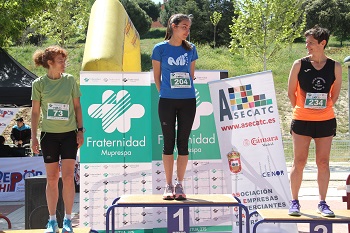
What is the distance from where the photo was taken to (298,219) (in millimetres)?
4828

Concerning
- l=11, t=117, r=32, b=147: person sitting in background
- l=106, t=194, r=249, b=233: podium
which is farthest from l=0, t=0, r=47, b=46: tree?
l=106, t=194, r=249, b=233: podium

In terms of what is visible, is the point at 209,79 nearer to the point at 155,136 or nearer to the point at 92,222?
the point at 155,136

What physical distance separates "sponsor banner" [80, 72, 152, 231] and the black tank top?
212 centimetres

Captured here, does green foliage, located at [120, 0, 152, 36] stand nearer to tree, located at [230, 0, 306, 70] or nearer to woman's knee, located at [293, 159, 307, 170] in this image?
tree, located at [230, 0, 306, 70]

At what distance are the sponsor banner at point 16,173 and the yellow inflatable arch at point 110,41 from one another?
339 cm

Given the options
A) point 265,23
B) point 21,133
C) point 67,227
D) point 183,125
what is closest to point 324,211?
point 183,125

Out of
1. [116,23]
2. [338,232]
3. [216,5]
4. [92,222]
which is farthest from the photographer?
[216,5]

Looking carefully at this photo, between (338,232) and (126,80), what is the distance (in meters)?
3.35

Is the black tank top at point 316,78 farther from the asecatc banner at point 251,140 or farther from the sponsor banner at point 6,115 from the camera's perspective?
the sponsor banner at point 6,115

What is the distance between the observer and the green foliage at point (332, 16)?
4619cm

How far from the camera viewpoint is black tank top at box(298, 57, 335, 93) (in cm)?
508

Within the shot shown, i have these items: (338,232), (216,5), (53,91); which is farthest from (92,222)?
(216,5)

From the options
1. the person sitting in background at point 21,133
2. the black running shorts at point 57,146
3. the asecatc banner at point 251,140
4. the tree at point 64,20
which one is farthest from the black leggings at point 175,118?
the tree at point 64,20

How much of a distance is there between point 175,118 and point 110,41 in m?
2.57
